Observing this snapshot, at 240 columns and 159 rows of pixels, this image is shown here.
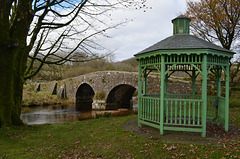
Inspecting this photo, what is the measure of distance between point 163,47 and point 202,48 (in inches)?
48.6

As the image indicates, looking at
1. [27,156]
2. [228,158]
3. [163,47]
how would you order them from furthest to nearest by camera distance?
[163,47] → [27,156] → [228,158]

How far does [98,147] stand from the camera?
552 cm

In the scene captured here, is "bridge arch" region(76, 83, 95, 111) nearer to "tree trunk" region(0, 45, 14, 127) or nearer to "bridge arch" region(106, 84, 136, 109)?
"bridge arch" region(106, 84, 136, 109)

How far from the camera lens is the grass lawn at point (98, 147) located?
4.87m

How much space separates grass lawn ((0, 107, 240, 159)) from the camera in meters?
4.87

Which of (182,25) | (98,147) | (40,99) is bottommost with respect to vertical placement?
(40,99)

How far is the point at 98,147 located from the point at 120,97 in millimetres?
17245

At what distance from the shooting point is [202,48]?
605 centimetres

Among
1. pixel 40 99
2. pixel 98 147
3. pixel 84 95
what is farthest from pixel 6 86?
pixel 84 95

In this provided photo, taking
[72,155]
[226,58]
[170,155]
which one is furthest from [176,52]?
[72,155]

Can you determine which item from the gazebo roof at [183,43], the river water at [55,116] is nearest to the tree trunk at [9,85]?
the gazebo roof at [183,43]

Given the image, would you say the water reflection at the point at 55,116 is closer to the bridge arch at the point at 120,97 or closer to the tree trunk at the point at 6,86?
the bridge arch at the point at 120,97

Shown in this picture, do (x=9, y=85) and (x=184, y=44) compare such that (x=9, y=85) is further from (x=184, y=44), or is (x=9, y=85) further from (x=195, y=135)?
(x=195, y=135)

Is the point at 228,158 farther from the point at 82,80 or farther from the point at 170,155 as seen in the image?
the point at 82,80
